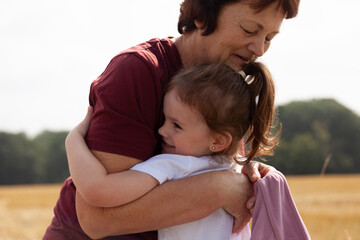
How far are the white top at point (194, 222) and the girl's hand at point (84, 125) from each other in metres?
0.31

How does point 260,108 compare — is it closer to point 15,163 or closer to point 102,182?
point 102,182

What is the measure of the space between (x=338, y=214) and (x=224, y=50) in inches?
434

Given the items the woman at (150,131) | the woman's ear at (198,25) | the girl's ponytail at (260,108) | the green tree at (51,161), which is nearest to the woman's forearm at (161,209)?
the woman at (150,131)

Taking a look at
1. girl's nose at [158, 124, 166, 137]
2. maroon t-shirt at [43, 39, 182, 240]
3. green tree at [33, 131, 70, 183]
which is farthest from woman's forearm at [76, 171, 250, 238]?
green tree at [33, 131, 70, 183]

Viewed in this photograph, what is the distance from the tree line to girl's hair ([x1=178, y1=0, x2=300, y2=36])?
36445mm

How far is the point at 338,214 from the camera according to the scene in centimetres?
1257

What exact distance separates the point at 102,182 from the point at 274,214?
0.87 metres

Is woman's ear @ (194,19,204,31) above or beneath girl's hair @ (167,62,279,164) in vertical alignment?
above

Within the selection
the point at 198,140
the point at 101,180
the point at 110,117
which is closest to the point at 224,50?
the point at 198,140

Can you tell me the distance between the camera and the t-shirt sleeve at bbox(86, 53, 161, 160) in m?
2.18

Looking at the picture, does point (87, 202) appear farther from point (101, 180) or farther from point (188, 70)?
point (188, 70)

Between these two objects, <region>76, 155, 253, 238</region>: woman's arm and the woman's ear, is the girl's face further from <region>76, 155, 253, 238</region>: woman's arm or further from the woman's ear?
the woman's ear

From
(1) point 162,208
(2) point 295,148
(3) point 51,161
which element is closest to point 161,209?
(1) point 162,208

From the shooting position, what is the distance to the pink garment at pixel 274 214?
2.40 m
